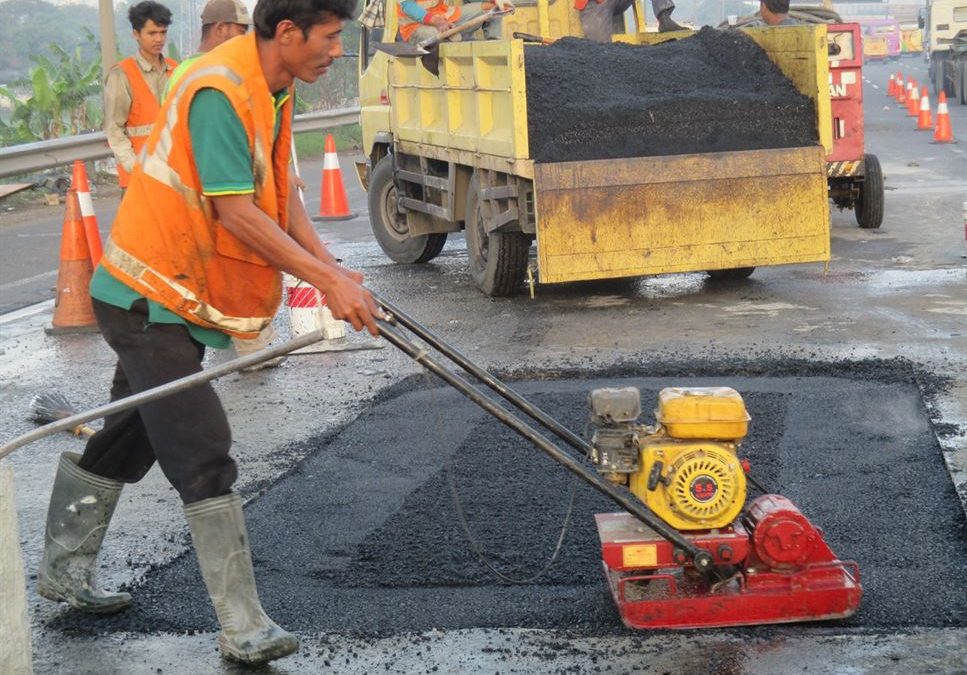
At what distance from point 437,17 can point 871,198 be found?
4.06 metres

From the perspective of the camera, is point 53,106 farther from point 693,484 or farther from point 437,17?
point 693,484

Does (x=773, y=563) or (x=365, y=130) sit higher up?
(x=365, y=130)

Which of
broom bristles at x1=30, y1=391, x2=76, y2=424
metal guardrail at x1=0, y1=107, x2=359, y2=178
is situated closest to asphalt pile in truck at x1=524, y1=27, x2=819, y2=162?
broom bristles at x1=30, y1=391, x2=76, y2=424

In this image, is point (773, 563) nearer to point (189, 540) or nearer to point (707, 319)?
point (189, 540)

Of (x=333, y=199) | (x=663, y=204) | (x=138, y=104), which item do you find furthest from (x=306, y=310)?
(x=333, y=199)

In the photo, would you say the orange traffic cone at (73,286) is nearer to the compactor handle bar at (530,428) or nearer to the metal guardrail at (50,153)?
the metal guardrail at (50,153)

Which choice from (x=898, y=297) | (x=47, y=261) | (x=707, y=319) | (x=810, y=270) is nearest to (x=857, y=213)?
(x=810, y=270)

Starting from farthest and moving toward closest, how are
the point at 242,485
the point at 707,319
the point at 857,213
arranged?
1. the point at 857,213
2. the point at 707,319
3. the point at 242,485


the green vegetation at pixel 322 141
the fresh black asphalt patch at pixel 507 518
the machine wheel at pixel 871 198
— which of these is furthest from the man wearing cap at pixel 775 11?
the green vegetation at pixel 322 141

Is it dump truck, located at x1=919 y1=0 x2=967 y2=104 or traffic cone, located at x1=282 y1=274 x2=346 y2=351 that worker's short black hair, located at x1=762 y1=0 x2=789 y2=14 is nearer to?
traffic cone, located at x1=282 y1=274 x2=346 y2=351

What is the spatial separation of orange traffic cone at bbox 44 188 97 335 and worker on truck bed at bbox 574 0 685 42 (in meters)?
4.21

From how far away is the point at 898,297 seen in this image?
8914mm

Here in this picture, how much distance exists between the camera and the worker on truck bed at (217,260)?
12.0 ft

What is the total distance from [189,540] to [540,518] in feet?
4.04
